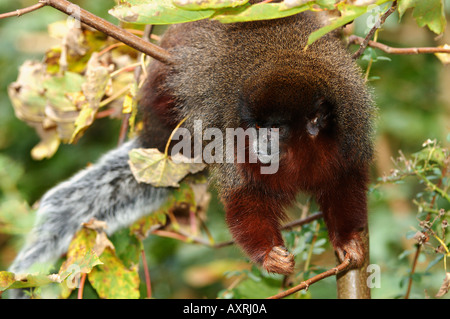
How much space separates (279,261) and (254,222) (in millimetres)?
252

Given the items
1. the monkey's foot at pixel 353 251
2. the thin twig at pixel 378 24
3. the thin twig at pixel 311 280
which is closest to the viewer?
the thin twig at pixel 311 280

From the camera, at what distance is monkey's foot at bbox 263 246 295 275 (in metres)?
2.40

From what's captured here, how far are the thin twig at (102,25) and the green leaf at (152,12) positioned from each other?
12.1 inches

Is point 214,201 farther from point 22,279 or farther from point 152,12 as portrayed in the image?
point 152,12

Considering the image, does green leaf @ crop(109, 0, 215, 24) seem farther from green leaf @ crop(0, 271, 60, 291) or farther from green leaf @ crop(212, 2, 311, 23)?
green leaf @ crop(0, 271, 60, 291)

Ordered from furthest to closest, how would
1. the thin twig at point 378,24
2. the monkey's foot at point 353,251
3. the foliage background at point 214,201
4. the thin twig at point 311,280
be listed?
the foliage background at point 214,201 → the monkey's foot at point 353,251 → the thin twig at point 378,24 → the thin twig at point 311,280

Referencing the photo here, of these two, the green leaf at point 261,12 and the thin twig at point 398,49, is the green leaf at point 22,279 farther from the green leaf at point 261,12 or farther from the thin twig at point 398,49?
the thin twig at point 398,49

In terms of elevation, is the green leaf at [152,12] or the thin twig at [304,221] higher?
the green leaf at [152,12]

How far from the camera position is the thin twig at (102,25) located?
2189 mm

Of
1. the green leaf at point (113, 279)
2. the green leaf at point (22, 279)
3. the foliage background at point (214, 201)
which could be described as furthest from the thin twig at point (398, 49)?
the foliage background at point (214, 201)

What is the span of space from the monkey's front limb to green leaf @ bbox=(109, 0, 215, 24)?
0.92m

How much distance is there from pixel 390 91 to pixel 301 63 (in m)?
3.24

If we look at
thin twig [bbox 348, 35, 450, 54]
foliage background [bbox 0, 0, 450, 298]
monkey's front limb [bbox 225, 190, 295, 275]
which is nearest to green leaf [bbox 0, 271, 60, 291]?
monkey's front limb [bbox 225, 190, 295, 275]

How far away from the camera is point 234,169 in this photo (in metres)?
2.55
